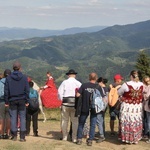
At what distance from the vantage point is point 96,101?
8.08m

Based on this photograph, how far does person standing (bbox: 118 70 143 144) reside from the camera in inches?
332

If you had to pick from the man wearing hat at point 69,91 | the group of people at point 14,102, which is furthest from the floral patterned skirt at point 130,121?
the group of people at point 14,102

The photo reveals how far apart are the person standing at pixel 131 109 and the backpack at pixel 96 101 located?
70cm

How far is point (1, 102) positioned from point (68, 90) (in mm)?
1788

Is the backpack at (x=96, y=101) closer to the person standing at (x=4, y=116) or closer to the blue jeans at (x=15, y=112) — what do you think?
the blue jeans at (x=15, y=112)

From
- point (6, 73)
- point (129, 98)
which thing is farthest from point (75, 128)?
point (6, 73)

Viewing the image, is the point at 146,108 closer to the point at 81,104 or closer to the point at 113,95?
the point at 113,95

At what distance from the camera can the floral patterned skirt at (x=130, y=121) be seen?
8.49 m

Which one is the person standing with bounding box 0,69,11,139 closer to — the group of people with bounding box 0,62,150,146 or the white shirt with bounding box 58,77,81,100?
the group of people with bounding box 0,62,150,146

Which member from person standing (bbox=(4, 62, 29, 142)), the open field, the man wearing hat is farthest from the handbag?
person standing (bbox=(4, 62, 29, 142))

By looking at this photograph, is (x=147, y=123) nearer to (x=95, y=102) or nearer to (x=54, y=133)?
(x=95, y=102)

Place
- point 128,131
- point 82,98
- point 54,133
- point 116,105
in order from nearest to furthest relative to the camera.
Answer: point 82,98 < point 128,131 < point 116,105 < point 54,133

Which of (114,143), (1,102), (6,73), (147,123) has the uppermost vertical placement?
(6,73)

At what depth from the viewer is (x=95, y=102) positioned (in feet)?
26.4
